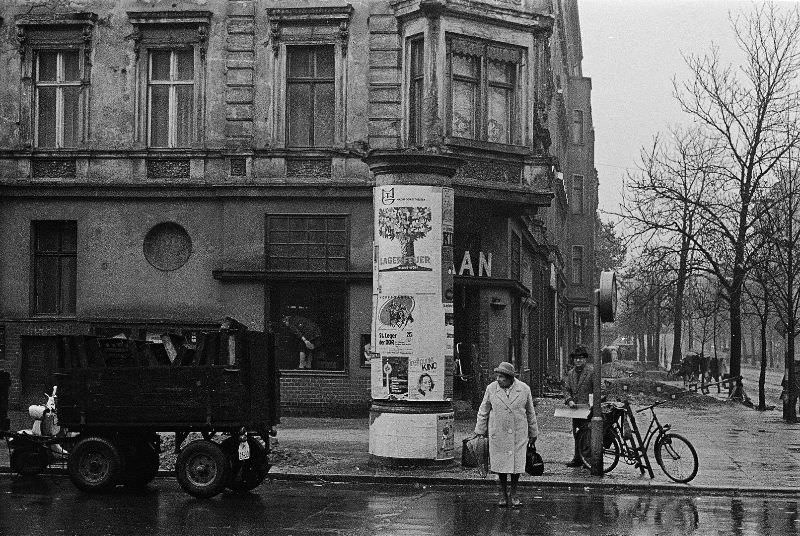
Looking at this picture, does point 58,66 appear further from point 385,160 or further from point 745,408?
point 745,408

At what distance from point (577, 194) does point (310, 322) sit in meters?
43.3

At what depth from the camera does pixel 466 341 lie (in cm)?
2797

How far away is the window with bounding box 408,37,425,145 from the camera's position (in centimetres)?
2645

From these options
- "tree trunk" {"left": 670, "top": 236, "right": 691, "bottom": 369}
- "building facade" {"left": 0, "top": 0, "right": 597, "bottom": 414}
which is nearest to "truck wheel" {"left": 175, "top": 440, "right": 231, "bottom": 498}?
"building facade" {"left": 0, "top": 0, "right": 597, "bottom": 414}

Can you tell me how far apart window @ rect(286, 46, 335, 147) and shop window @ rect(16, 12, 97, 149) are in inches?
183

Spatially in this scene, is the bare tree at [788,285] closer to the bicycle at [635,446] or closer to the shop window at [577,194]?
the bicycle at [635,446]

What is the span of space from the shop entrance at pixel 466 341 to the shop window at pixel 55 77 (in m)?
9.47

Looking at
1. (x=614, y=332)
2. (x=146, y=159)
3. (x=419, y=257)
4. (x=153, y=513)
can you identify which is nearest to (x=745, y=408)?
(x=146, y=159)

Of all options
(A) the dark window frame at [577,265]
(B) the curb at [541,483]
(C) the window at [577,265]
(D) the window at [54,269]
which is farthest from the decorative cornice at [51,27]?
(C) the window at [577,265]

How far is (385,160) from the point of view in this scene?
16.9 m

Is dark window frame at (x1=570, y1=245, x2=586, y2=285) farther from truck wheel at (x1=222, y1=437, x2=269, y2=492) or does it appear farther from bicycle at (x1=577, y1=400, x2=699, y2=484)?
truck wheel at (x1=222, y1=437, x2=269, y2=492)

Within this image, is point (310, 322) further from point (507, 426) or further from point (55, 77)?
point (507, 426)

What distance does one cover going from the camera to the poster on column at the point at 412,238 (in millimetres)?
16859

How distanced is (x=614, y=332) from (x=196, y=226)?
94248mm
